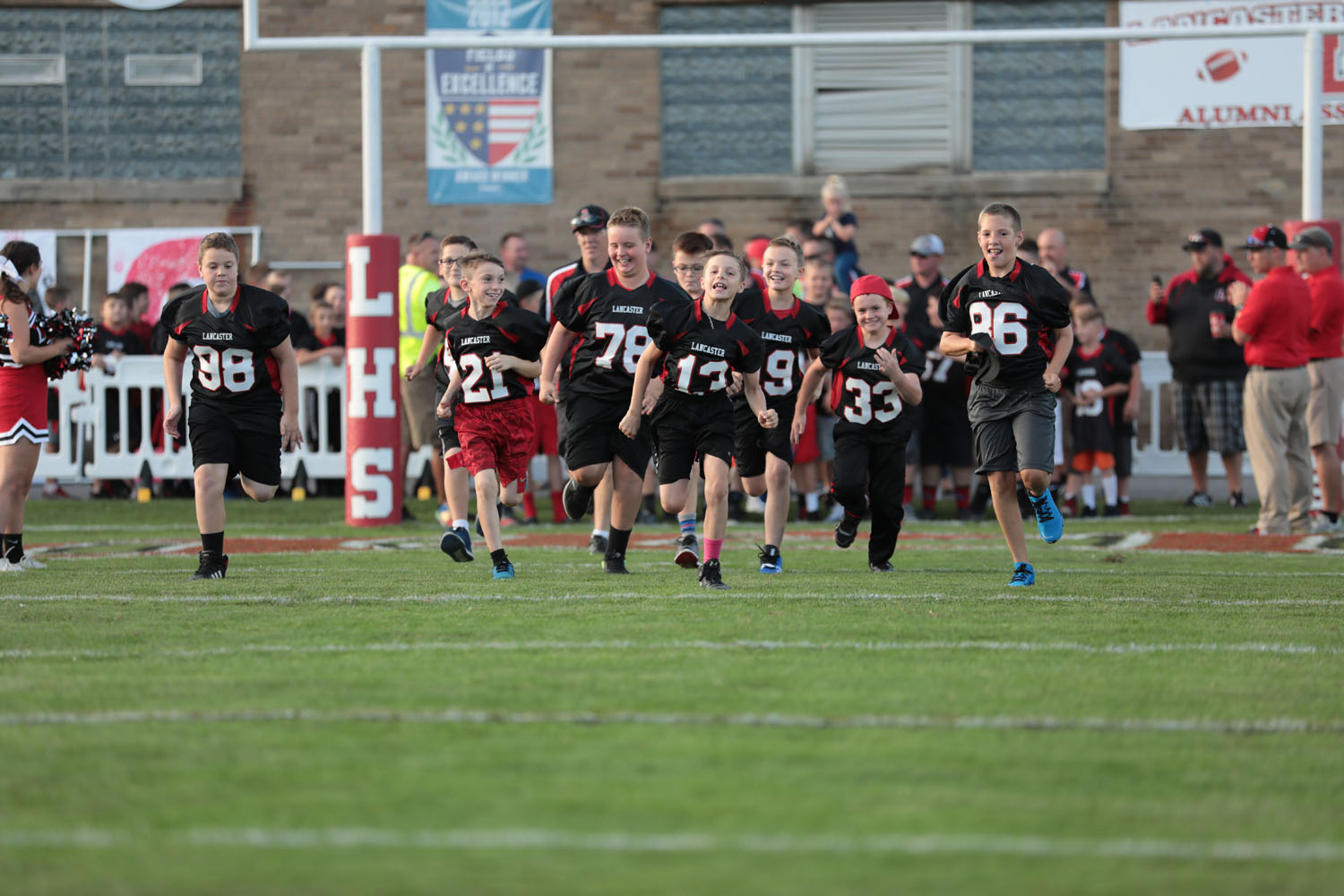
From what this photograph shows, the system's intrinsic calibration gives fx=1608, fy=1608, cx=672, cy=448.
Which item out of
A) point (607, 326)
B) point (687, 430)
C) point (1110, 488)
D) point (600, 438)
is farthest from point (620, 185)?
point (687, 430)

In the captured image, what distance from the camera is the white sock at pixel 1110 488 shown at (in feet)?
43.9

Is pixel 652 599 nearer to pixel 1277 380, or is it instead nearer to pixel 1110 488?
pixel 1277 380

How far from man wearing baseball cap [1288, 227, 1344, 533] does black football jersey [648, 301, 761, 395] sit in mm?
5579

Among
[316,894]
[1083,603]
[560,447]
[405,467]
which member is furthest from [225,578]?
[405,467]

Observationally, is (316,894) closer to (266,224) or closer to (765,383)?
(765,383)

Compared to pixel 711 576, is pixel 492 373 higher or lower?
higher

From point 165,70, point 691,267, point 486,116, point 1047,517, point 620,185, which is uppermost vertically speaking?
point 165,70

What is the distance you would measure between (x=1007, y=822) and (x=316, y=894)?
1544 millimetres

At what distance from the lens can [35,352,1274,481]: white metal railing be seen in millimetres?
14945

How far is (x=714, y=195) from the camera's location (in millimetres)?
18578

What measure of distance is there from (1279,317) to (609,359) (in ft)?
18.1

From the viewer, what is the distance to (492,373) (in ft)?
28.7

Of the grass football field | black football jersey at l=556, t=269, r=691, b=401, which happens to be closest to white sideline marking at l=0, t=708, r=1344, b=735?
the grass football field

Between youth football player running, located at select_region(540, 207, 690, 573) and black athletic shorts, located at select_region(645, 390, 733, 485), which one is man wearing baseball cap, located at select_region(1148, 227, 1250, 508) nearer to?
youth football player running, located at select_region(540, 207, 690, 573)
